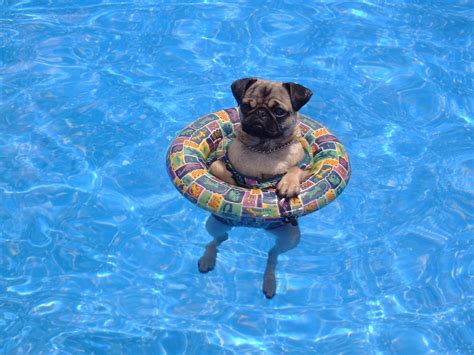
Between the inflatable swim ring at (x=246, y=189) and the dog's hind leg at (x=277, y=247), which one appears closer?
the inflatable swim ring at (x=246, y=189)

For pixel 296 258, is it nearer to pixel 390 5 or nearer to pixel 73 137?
pixel 73 137

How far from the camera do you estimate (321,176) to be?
23.7 ft

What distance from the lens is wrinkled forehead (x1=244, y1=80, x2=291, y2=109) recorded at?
695cm

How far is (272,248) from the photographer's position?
759cm

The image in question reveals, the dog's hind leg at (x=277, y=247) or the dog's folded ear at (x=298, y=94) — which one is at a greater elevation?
the dog's folded ear at (x=298, y=94)

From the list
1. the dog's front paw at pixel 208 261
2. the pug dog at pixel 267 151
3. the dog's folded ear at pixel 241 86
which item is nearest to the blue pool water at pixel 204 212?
the dog's front paw at pixel 208 261

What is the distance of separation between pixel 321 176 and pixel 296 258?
1.15 meters

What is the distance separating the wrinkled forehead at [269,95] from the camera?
6.95 meters

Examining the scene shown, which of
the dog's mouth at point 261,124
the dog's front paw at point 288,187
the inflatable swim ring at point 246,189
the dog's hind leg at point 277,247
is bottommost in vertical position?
the dog's hind leg at point 277,247

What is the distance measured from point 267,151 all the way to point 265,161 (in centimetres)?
11

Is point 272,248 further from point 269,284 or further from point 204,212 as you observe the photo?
point 204,212

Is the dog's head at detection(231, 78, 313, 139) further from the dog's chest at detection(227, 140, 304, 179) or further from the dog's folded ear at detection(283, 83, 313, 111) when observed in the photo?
the dog's chest at detection(227, 140, 304, 179)

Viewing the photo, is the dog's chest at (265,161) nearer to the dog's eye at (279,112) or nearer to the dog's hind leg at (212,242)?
the dog's eye at (279,112)

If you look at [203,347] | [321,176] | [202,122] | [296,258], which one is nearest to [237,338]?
[203,347]
